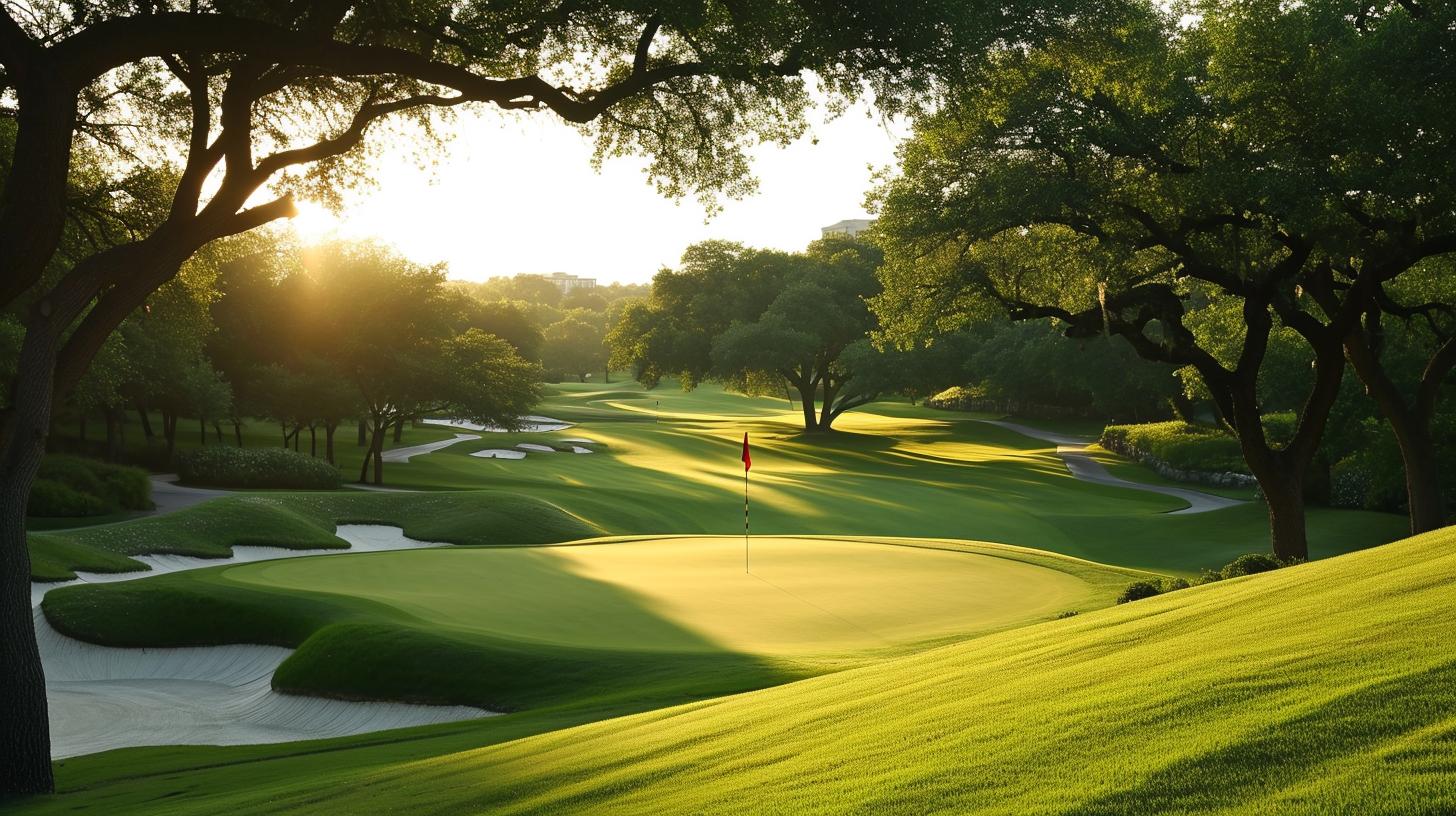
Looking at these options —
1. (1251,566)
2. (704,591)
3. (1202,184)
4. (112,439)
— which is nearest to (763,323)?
(112,439)

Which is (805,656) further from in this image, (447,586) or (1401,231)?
(1401,231)

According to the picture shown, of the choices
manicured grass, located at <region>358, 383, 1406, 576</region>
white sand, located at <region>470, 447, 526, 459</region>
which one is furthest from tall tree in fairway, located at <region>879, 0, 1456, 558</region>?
white sand, located at <region>470, 447, 526, 459</region>

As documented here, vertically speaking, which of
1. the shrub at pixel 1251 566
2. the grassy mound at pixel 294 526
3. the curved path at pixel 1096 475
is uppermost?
the shrub at pixel 1251 566

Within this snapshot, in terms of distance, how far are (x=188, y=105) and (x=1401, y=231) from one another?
18.3m

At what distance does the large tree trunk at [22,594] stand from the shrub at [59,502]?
22333 mm

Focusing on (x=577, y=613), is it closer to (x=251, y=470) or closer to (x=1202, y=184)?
(x=1202, y=184)

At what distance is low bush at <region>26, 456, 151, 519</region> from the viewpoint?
99.5ft

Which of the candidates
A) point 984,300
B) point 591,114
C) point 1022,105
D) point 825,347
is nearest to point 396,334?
point 825,347

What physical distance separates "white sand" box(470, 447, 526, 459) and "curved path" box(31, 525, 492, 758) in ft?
122

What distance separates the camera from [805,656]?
12.7 m

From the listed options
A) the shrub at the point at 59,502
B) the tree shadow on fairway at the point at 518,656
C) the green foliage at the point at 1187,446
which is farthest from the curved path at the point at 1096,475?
A: the shrub at the point at 59,502

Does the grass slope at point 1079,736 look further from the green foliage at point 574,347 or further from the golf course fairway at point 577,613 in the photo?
the green foliage at point 574,347

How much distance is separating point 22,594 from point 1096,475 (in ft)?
160

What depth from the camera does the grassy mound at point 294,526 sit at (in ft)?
68.5
